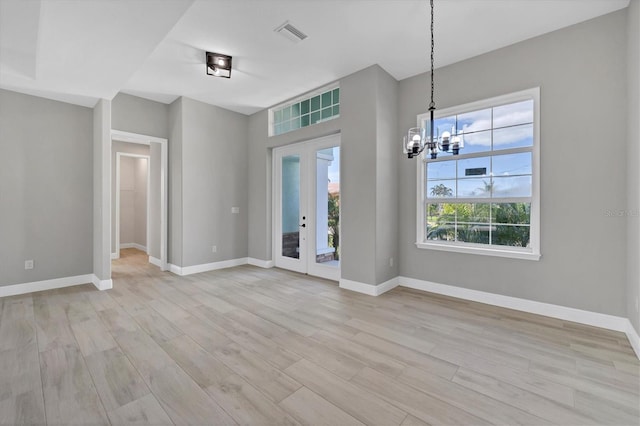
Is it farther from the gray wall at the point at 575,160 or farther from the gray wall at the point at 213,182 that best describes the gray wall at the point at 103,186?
the gray wall at the point at 575,160

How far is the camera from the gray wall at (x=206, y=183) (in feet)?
16.6

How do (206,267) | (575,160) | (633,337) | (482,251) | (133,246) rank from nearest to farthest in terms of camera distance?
(633,337) < (575,160) < (482,251) < (206,267) < (133,246)

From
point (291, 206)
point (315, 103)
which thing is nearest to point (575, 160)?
point (315, 103)

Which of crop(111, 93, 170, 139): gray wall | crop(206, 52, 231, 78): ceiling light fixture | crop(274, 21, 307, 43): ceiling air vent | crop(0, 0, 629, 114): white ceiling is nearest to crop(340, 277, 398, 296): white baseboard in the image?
crop(0, 0, 629, 114): white ceiling

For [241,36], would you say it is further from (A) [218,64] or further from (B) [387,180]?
(B) [387,180]

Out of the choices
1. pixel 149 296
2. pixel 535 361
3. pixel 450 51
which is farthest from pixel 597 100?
pixel 149 296

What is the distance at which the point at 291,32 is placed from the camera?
3113 millimetres

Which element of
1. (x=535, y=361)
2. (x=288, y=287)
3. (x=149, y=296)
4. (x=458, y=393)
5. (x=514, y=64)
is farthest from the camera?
(x=288, y=287)

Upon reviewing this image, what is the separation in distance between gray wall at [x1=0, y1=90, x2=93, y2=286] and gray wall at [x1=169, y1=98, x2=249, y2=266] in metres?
1.24

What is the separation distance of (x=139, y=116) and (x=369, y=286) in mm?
4849

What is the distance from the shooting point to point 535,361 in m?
2.27

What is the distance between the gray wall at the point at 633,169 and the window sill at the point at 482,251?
748 millimetres

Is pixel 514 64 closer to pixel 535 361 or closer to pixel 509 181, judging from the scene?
pixel 509 181

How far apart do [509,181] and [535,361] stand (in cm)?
208
